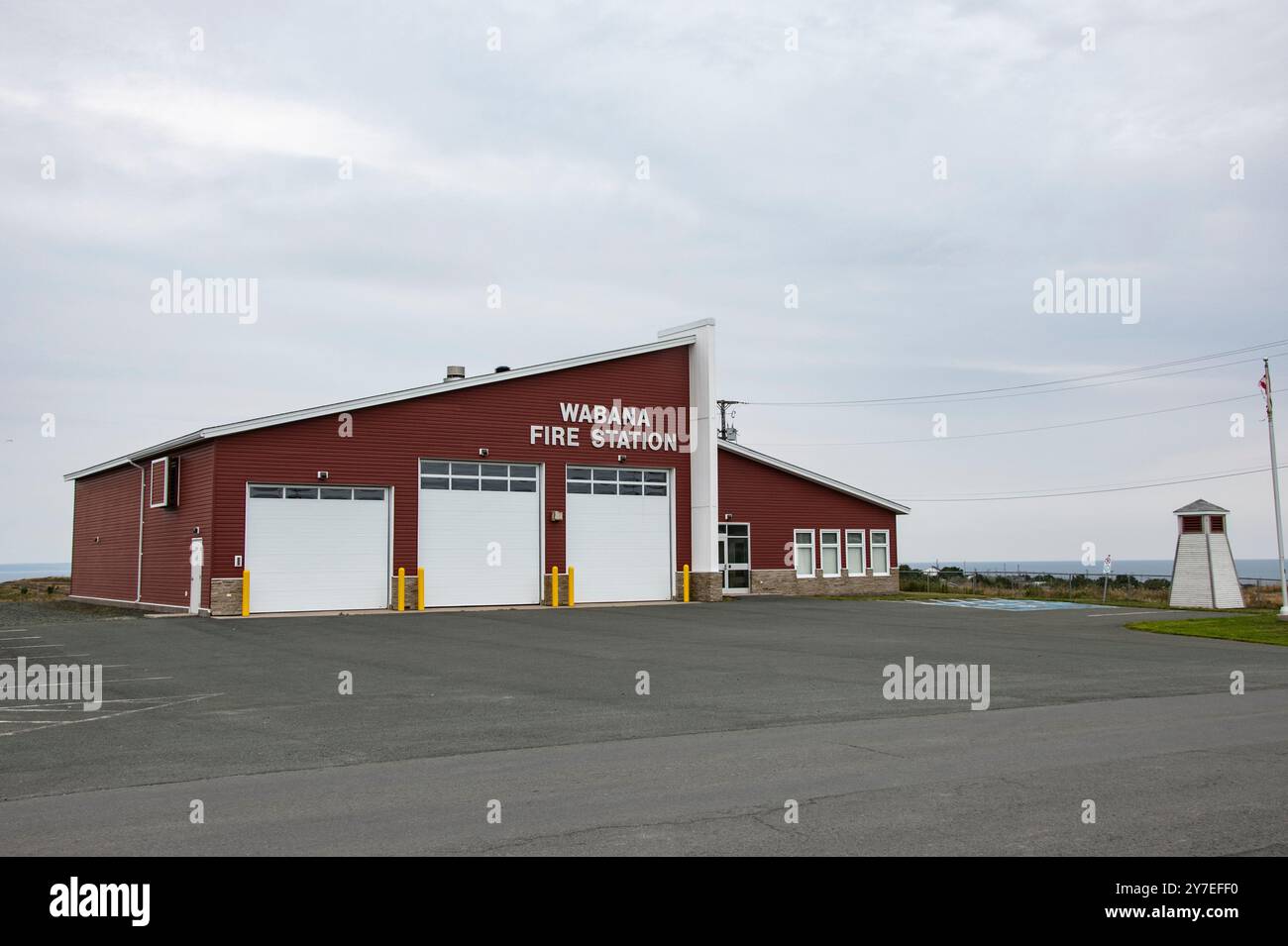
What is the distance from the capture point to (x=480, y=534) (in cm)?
3161

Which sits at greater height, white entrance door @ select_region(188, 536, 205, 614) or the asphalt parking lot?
white entrance door @ select_region(188, 536, 205, 614)

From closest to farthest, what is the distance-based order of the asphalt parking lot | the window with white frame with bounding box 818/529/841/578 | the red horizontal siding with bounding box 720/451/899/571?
the asphalt parking lot < the red horizontal siding with bounding box 720/451/899/571 < the window with white frame with bounding box 818/529/841/578

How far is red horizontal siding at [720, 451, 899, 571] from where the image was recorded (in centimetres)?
4028

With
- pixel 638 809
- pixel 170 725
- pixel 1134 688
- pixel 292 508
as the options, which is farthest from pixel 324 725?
pixel 292 508

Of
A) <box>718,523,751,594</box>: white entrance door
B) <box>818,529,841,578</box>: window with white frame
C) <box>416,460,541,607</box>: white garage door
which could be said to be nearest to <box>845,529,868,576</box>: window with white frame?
<box>818,529,841,578</box>: window with white frame

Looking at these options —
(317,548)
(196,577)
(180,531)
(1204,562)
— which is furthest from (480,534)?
(1204,562)

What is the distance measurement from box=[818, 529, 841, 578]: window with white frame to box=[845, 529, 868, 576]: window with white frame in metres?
0.49

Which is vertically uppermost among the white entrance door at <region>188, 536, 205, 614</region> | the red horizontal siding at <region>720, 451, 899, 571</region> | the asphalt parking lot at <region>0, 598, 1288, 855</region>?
the red horizontal siding at <region>720, 451, 899, 571</region>

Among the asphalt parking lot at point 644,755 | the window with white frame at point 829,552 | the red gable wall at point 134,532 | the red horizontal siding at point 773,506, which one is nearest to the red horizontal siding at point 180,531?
the red gable wall at point 134,532

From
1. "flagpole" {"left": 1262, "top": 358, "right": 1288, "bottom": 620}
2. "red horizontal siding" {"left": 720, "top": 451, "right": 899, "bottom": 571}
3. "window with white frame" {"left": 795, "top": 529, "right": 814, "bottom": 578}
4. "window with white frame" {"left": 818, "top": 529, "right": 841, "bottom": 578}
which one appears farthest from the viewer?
"window with white frame" {"left": 818, "top": 529, "right": 841, "bottom": 578}

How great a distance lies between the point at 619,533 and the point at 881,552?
1426cm

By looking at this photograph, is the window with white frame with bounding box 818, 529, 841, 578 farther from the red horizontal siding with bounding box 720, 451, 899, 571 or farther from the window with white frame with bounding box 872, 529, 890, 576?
the window with white frame with bounding box 872, 529, 890, 576

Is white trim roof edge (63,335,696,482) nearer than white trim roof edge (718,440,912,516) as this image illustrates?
Yes

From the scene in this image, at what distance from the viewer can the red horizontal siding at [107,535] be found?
116 ft
